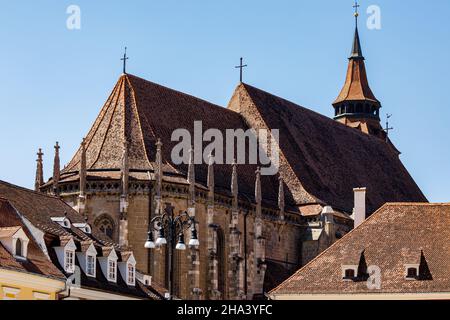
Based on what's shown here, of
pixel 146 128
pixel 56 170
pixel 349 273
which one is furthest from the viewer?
pixel 146 128

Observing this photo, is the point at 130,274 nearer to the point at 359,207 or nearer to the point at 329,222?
the point at 359,207

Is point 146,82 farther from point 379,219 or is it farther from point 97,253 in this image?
point 97,253

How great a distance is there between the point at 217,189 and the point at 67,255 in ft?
107

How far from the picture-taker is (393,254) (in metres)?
48.7

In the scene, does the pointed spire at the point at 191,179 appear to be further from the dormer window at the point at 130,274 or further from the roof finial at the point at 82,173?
the dormer window at the point at 130,274

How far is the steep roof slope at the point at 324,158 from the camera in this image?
8375 centimetres

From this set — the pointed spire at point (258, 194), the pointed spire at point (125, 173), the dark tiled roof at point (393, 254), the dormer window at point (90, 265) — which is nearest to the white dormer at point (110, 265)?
the dormer window at point (90, 265)

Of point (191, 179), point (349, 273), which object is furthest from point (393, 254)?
point (191, 179)

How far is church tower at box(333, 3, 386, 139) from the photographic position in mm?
108312

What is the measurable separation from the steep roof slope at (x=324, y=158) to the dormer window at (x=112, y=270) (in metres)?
38.2

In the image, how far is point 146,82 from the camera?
7681cm

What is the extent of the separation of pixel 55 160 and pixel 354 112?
4438 centimetres

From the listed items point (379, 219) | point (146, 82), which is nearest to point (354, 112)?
point (146, 82)
